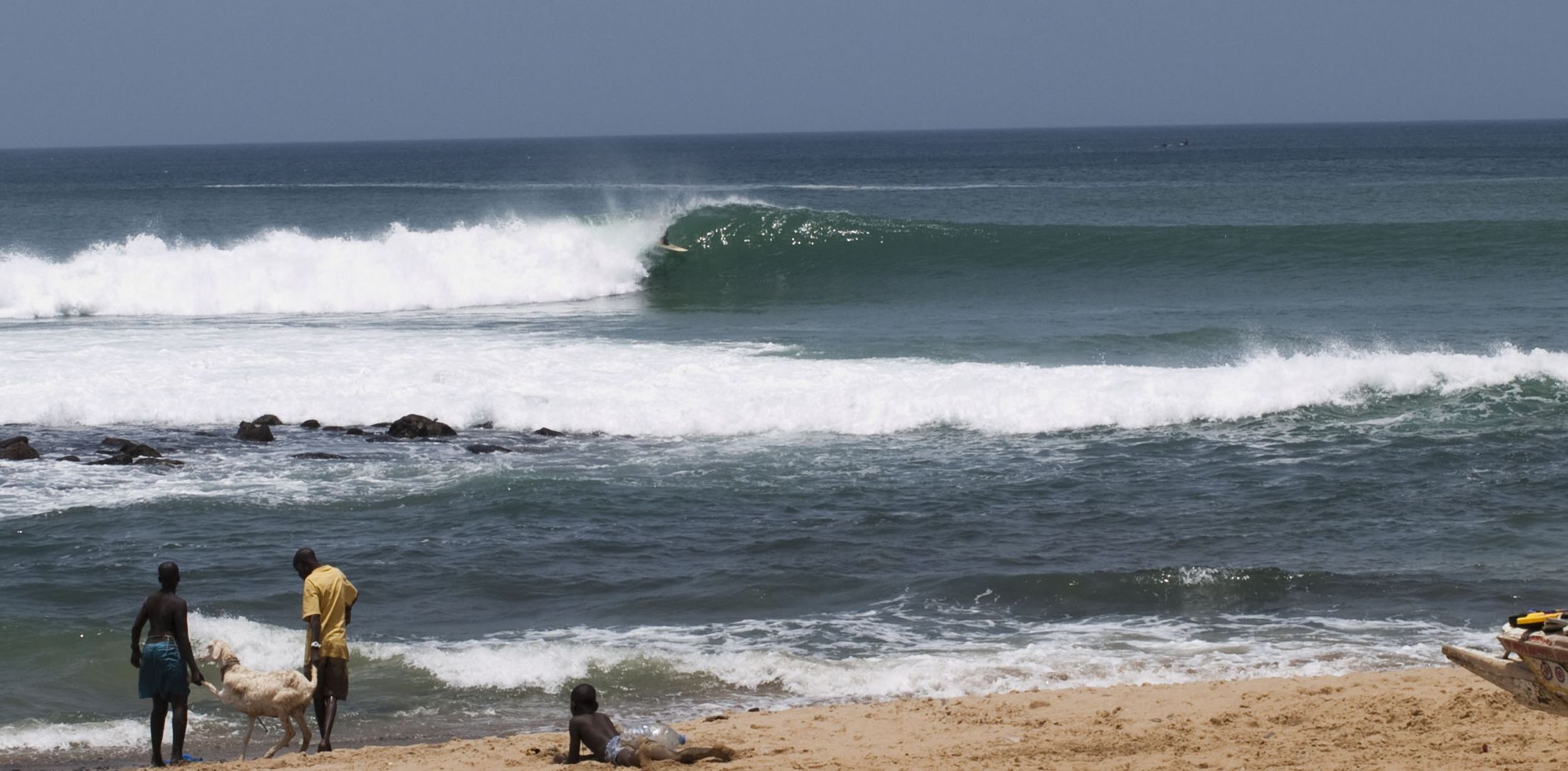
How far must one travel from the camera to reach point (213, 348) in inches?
797

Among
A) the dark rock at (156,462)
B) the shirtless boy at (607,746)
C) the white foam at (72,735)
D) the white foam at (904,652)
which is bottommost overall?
the white foam at (72,735)

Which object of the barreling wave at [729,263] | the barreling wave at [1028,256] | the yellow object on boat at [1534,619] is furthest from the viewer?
the barreling wave at [1028,256]

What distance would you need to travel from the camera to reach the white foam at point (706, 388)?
1653cm

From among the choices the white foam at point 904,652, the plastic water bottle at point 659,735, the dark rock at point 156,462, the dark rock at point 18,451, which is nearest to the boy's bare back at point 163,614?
the white foam at point 904,652

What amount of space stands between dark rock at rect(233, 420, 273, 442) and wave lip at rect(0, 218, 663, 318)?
11.3 m

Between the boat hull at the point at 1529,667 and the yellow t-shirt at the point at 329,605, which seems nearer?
the boat hull at the point at 1529,667

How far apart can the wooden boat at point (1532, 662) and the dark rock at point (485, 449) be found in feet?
33.1

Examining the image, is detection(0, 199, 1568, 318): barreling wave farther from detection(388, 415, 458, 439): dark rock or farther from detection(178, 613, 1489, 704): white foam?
detection(178, 613, 1489, 704): white foam

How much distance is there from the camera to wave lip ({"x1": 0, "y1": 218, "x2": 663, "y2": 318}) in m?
27.1

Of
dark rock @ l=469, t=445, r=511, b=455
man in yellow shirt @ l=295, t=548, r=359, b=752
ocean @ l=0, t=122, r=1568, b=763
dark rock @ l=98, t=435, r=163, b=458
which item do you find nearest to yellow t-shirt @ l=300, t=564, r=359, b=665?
man in yellow shirt @ l=295, t=548, r=359, b=752

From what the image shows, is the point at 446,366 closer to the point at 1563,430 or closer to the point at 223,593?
the point at 223,593

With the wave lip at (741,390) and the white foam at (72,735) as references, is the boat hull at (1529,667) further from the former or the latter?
the wave lip at (741,390)

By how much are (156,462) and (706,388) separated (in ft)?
19.8

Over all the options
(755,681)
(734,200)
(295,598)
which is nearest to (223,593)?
(295,598)
